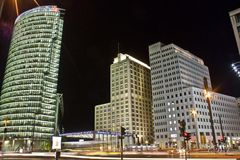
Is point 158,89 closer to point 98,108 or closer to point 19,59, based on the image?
point 98,108

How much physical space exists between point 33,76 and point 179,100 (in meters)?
95.5

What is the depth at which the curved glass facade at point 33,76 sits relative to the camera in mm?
152250

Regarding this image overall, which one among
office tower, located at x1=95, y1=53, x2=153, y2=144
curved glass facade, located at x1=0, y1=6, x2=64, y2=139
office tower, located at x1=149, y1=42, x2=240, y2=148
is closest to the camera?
office tower, located at x1=149, y1=42, x2=240, y2=148

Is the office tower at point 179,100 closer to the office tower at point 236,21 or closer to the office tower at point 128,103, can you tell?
the office tower at point 128,103

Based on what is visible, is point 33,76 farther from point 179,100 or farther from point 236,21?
point 236,21

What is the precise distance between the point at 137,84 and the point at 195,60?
46.1 metres

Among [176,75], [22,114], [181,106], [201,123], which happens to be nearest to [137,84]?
[176,75]

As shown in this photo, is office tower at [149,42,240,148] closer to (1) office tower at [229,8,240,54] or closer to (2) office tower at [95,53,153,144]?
(2) office tower at [95,53,153,144]

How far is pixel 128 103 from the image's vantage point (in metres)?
171

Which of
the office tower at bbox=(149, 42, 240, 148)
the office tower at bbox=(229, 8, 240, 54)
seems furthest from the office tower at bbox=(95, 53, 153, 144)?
the office tower at bbox=(229, 8, 240, 54)

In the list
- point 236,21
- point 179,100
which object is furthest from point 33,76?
point 236,21

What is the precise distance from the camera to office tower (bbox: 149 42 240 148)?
445 feet

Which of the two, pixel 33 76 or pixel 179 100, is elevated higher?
pixel 33 76

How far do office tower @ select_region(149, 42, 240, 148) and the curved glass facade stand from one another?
6703 centimetres
